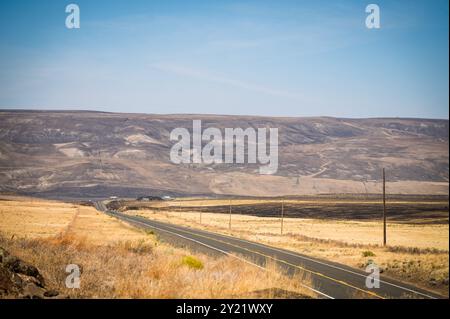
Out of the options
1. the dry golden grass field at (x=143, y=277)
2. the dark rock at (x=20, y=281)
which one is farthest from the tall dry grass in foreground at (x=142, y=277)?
the dark rock at (x=20, y=281)

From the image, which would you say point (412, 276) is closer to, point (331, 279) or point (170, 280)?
point (331, 279)

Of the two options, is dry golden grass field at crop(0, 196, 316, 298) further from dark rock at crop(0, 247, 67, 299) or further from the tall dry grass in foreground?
dark rock at crop(0, 247, 67, 299)

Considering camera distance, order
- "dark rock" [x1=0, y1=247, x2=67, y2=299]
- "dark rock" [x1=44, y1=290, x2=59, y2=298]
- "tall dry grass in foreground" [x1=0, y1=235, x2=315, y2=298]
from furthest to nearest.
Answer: "tall dry grass in foreground" [x1=0, y1=235, x2=315, y2=298] → "dark rock" [x1=44, y1=290, x2=59, y2=298] → "dark rock" [x1=0, y1=247, x2=67, y2=299]

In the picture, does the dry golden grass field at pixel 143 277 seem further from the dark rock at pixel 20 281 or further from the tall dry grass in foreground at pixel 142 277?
the dark rock at pixel 20 281

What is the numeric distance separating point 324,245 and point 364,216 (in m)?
67.7

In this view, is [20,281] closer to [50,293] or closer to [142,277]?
[50,293]

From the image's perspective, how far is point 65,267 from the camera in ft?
61.2

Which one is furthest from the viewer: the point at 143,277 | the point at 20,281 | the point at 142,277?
the point at 142,277

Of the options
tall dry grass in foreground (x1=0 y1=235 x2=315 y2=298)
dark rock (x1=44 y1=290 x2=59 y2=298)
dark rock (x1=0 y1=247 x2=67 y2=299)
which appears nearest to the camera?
dark rock (x1=0 y1=247 x2=67 y2=299)

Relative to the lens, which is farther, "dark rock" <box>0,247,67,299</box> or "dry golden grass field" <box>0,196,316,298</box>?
"dry golden grass field" <box>0,196,316,298</box>

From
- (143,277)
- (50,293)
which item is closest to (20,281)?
(50,293)

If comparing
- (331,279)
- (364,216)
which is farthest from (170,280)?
(364,216)

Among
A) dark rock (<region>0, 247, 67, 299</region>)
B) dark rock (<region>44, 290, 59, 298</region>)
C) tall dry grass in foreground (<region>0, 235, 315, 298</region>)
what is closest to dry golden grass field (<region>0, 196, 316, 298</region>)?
tall dry grass in foreground (<region>0, 235, 315, 298</region>)

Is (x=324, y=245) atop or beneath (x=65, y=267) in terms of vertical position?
beneath
